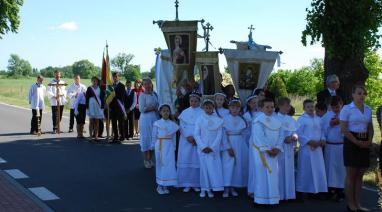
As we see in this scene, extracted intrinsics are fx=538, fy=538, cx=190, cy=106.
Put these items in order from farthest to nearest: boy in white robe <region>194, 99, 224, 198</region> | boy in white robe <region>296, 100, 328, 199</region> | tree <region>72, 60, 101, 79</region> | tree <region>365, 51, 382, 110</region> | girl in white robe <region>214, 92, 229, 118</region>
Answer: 1. tree <region>72, 60, 101, 79</region>
2. tree <region>365, 51, 382, 110</region>
3. girl in white robe <region>214, 92, 229, 118</region>
4. boy in white robe <region>194, 99, 224, 198</region>
5. boy in white robe <region>296, 100, 328, 199</region>

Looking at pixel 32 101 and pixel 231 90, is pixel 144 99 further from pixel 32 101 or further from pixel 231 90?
pixel 32 101

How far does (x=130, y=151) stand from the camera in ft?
44.7

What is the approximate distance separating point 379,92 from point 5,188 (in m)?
47.6

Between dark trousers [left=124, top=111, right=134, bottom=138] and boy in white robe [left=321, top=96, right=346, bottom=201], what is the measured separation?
8.42 metres

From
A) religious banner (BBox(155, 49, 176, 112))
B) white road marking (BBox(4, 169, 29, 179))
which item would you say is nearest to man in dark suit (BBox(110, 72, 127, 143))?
→ religious banner (BBox(155, 49, 176, 112))

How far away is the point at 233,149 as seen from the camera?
→ 28.6 feet

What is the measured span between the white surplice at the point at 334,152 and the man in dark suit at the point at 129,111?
325 inches

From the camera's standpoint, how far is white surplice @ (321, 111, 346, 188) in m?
8.29

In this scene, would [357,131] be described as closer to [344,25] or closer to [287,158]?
[287,158]

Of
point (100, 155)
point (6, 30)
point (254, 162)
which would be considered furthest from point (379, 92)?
point (254, 162)

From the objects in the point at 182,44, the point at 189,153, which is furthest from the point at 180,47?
the point at 189,153

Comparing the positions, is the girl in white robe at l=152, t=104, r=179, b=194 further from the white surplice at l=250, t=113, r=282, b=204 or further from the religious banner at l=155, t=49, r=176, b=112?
the religious banner at l=155, t=49, r=176, b=112

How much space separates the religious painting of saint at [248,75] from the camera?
10.8m

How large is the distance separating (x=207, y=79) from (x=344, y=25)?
2956 millimetres
